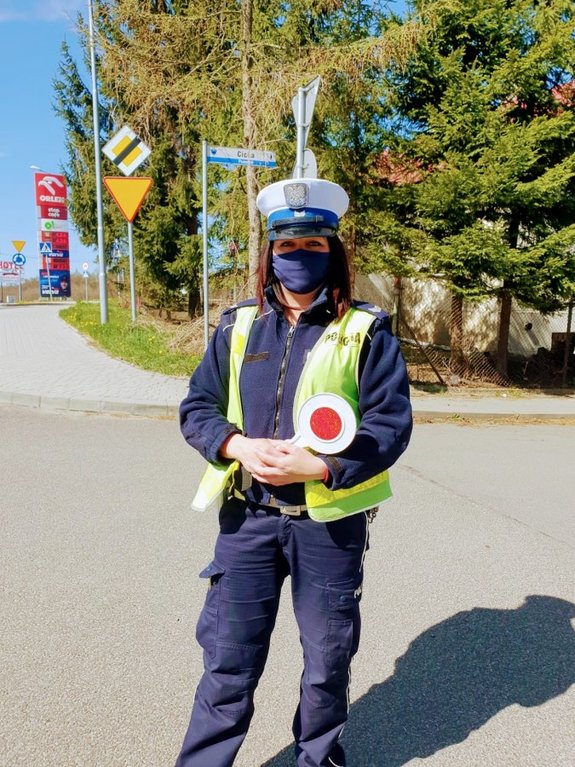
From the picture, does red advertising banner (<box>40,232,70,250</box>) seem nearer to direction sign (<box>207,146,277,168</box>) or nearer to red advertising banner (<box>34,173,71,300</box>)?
red advertising banner (<box>34,173,71,300</box>)

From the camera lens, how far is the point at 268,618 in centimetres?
191

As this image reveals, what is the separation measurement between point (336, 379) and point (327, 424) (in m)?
0.18

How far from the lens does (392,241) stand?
1013 centimetres

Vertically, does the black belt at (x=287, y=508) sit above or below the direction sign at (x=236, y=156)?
below

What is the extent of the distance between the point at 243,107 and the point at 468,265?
4517 mm

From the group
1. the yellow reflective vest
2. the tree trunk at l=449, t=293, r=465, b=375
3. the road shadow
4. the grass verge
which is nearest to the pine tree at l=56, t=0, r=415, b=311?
the grass verge

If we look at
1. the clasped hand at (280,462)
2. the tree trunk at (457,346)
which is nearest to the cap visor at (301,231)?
the clasped hand at (280,462)

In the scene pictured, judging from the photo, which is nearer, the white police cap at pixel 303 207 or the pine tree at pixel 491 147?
the white police cap at pixel 303 207

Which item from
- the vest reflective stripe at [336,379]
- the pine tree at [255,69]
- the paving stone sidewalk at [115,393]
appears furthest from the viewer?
the pine tree at [255,69]

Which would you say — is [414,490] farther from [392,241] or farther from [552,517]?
[392,241]

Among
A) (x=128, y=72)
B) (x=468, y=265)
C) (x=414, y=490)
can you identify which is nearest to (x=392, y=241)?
(x=468, y=265)

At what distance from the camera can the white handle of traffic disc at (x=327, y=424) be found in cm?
171

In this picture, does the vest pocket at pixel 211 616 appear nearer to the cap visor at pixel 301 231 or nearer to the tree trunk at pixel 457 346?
the cap visor at pixel 301 231

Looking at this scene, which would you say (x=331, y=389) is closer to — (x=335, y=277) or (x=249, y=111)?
(x=335, y=277)
